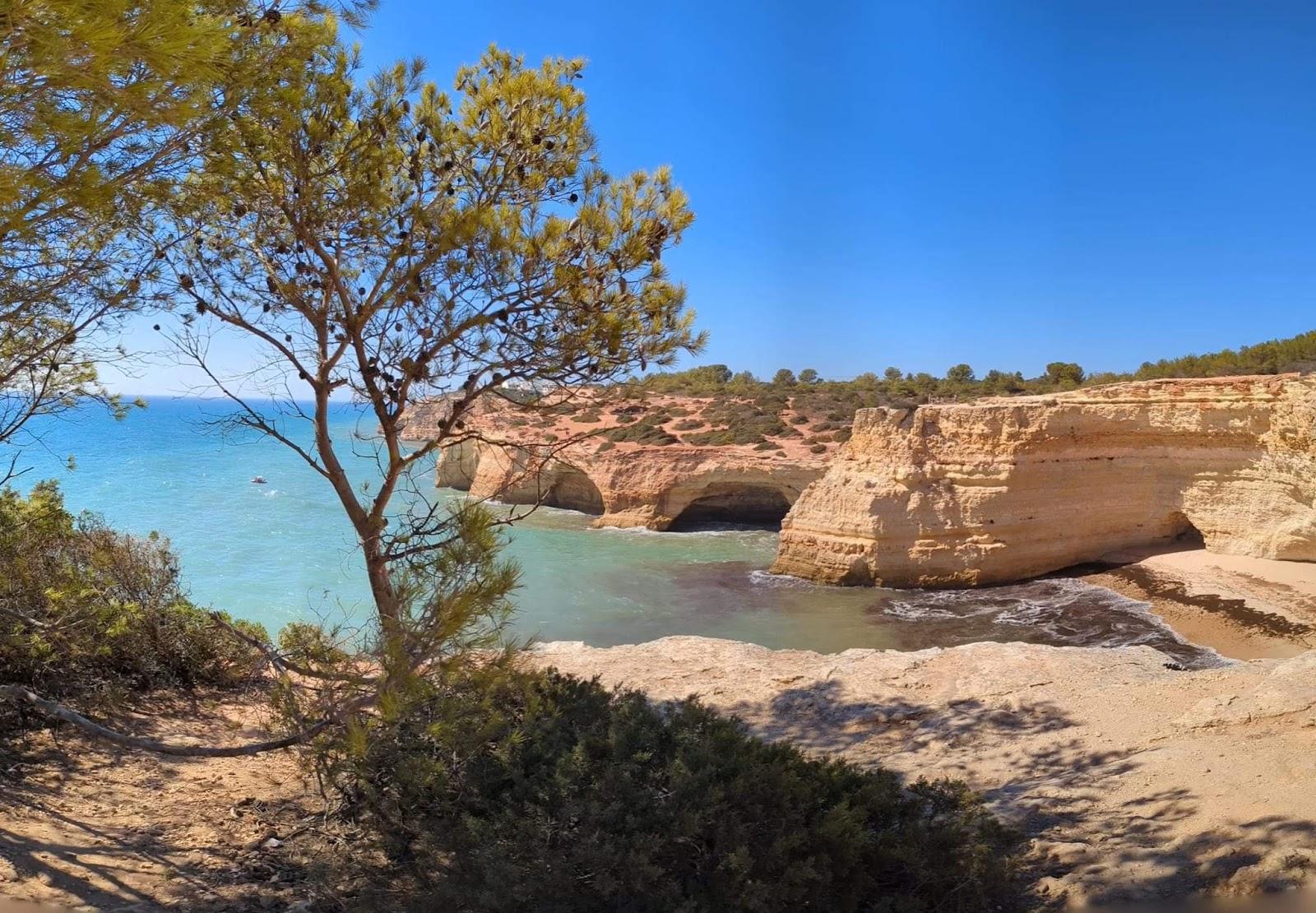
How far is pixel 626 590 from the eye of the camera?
56.3 feet

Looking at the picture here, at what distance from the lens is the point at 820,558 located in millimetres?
17156

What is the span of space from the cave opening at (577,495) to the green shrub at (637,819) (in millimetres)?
22486

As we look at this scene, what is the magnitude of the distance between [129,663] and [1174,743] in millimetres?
6550

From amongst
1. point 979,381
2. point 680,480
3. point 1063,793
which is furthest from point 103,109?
point 979,381

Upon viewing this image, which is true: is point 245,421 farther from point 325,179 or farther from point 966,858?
point 966,858

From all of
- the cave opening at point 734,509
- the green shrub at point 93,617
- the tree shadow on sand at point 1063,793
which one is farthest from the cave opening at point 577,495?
the tree shadow on sand at point 1063,793

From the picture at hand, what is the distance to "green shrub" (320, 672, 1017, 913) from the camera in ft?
8.33

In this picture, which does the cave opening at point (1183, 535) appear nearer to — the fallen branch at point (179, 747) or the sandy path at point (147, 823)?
the sandy path at point (147, 823)

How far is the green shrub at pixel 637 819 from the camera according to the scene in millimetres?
2539

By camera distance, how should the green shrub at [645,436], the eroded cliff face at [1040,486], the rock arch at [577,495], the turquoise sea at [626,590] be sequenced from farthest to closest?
the green shrub at [645,436]
the rock arch at [577,495]
the eroded cliff face at [1040,486]
the turquoise sea at [626,590]

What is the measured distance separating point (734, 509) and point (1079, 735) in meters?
21.2

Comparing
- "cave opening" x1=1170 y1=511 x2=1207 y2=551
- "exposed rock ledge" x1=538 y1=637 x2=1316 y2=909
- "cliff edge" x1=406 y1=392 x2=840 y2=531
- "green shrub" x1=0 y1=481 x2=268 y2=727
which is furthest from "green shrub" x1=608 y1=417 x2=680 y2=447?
Answer: "green shrub" x1=0 y1=481 x2=268 y2=727

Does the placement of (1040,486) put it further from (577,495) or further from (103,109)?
(103,109)

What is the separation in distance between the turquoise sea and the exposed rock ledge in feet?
9.20
